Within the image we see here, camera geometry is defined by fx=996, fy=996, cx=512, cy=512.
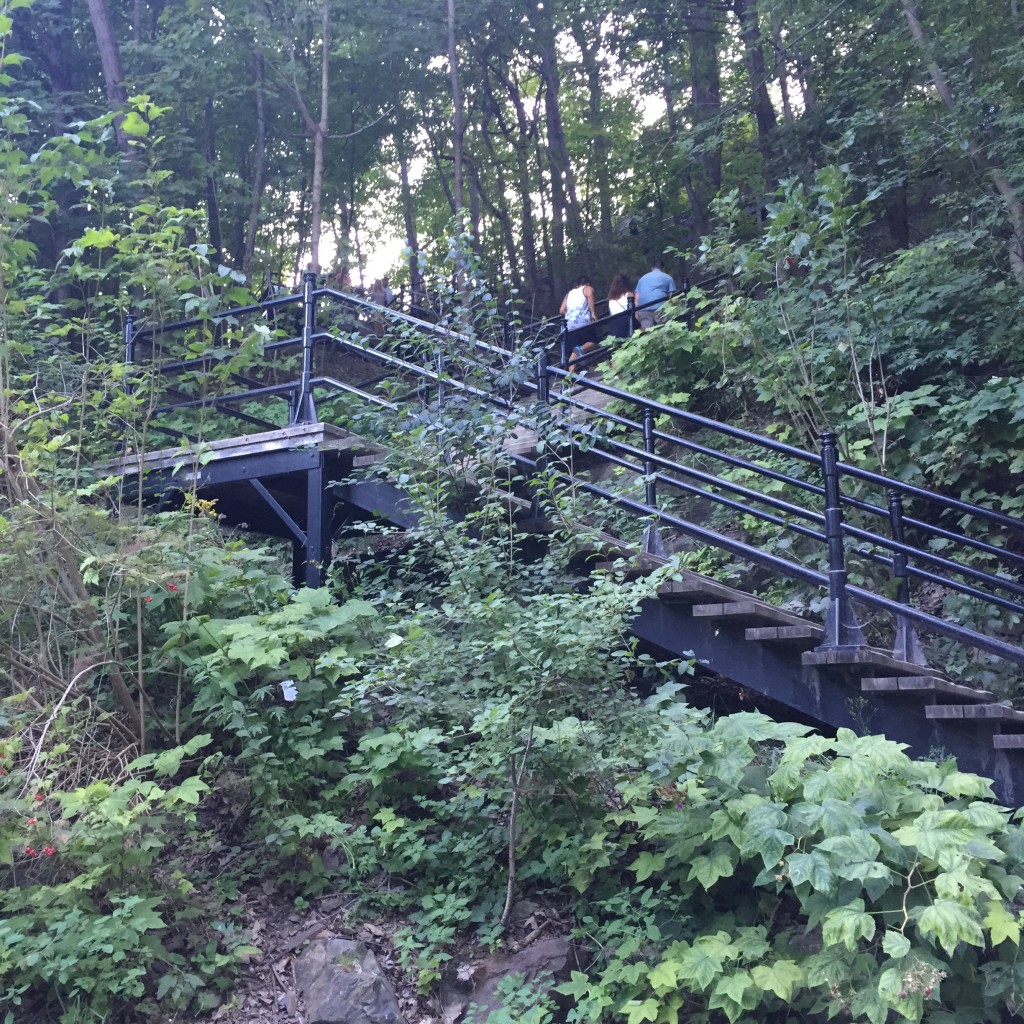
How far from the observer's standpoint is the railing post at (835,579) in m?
5.14

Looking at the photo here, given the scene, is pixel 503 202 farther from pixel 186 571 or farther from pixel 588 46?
pixel 186 571

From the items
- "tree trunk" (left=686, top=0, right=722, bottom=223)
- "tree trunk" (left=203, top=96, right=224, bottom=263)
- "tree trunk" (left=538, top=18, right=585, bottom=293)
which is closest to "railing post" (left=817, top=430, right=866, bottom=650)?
"tree trunk" (left=686, top=0, right=722, bottom=223)

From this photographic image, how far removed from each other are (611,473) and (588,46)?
45.5 ft

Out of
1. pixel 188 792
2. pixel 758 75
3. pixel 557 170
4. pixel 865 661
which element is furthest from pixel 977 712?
pixel 557 170

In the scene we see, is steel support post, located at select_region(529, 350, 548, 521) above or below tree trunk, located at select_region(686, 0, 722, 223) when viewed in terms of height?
below

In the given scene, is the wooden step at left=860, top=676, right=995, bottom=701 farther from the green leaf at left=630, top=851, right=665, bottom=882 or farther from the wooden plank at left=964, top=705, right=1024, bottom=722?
the green leaf at left=630, top=851, right=665, bottom=882

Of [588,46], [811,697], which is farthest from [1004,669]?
[588,46]

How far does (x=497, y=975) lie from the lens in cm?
433

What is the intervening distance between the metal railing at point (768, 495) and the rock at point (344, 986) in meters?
2.58

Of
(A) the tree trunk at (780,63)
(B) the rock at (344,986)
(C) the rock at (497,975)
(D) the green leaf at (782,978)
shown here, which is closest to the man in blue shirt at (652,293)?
(A) the tree trunk at (780,63)

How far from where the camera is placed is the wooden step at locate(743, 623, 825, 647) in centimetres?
511

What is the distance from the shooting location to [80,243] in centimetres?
582

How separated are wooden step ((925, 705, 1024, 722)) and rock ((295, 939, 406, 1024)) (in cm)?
280

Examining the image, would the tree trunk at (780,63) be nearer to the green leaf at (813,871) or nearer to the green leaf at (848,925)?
the green leaf at (813,871)
